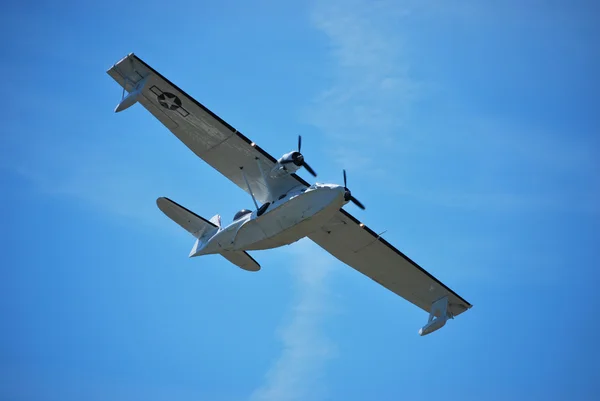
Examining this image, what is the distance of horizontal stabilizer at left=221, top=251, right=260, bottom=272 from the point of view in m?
32.2

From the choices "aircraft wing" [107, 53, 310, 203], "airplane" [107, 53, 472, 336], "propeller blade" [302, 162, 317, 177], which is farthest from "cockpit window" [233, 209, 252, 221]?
"propeller blade" [302, 162, 317, 177]

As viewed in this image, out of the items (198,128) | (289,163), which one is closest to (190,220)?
(198,128)

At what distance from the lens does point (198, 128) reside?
98.7 ft

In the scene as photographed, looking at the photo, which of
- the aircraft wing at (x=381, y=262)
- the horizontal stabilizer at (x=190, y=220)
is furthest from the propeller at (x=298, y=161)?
the horizontal stabilizer at (x=190, y=220)

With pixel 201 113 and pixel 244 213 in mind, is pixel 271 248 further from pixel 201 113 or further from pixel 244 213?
pixel 201 113

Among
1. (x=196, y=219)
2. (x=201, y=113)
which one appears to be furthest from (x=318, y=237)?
(x=201, y=113)

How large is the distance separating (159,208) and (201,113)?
4601 millimetres

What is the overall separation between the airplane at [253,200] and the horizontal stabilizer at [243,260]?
0.13 feet

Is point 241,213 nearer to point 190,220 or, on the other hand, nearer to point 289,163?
point 190,220

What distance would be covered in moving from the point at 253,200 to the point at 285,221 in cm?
196

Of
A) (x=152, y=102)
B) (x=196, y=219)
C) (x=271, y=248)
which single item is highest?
(x=152, y=102)

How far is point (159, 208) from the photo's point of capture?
105 feet

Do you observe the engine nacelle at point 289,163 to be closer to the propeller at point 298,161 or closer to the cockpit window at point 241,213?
the propeller at point 298,161

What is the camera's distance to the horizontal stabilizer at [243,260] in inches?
1268
